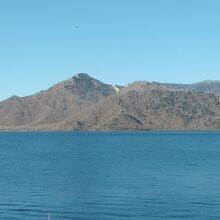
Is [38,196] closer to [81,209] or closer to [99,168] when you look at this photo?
[81,209]

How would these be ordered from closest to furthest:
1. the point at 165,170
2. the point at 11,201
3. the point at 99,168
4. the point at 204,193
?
the point at 11,201 → the point at 204,193 → the point at 165,170 → the point at 99,168

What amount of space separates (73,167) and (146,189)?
227 ft

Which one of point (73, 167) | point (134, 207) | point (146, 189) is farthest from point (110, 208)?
point (73, 167)

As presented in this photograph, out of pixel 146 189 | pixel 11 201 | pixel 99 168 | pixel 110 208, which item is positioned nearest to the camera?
pixel 110 208

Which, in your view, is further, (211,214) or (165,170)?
(165,170)

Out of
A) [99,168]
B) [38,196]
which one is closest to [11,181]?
[38,196]

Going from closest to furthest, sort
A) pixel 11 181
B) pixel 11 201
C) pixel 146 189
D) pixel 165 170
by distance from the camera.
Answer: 1. pixel 11 201
2. pixel 146 189
3. pixel 11 181
4. pixel 165 170

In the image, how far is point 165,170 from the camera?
571 feet

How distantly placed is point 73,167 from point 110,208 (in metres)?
90.4

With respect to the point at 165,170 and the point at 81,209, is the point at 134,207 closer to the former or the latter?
the point at 81,209

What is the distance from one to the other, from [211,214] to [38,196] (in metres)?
37.0

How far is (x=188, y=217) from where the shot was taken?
94.5 meters

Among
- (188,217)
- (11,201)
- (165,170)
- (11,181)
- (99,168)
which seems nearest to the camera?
(188,217)

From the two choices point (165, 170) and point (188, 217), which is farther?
point (165, 170)
